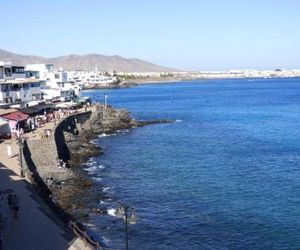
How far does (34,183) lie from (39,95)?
3578 centimetres

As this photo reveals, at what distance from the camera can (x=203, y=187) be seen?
3291 cm

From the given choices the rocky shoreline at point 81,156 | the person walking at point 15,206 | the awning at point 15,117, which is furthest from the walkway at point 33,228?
the awning at point 15,117

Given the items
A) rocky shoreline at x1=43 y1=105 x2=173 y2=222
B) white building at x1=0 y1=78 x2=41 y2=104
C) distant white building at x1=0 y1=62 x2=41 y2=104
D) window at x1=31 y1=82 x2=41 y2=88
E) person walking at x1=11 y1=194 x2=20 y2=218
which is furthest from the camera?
window at x1=31 y1=82 x2=41 y2=88

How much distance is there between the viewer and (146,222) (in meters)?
26.4

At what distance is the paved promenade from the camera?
1869 cm

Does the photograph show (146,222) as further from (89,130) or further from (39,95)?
(39,95)

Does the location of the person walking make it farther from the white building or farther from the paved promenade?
the white building

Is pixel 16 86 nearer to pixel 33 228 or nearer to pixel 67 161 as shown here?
pixel 67 161

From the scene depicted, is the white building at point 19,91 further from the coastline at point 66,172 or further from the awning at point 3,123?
the awning at point 3,123

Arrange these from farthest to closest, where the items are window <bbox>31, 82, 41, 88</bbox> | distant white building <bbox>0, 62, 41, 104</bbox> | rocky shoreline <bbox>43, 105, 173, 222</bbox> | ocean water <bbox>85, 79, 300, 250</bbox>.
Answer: window <bbox>31, 82, 41, 88</bbox>
distant white building <bbox>0, 62, 41, 104</bbox>
rocky shoreline <bbox>43, 105, 173, 222</bbox>
ocean water <bbox>85, 79, 300, 250</bbox>

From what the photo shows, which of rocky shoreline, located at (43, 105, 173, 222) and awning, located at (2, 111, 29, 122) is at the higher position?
awning, located at (2, 111, 29, 122)

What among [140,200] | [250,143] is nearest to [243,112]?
[250,143]

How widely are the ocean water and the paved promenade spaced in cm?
351

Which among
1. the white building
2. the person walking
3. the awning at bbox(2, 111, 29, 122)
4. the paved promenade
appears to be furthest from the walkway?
the white building
